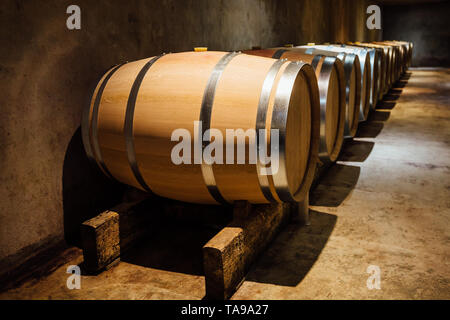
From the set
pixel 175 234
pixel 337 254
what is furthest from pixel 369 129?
pixel 175 234

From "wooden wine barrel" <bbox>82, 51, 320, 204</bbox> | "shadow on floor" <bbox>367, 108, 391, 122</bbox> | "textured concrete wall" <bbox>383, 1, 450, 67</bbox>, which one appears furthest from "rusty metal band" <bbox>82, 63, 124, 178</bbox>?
"textured concrete wall" <bbox>383, 1, 450, 67</bbox>

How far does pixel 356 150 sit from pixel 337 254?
8.37 ft

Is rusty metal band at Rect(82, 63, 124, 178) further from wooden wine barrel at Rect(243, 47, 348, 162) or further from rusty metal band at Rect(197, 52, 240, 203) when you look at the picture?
wooden wine barrel at Rect(243, 47, 348, 162)

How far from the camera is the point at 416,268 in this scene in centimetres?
211

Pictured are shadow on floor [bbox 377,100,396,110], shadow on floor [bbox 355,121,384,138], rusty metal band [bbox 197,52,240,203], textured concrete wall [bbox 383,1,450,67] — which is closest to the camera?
rusty metal band [bbox 197,52,240,203]

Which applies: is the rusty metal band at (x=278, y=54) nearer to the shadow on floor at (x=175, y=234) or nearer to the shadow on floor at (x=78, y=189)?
the shadow on floor at (x=175, y=234)

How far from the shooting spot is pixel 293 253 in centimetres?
232

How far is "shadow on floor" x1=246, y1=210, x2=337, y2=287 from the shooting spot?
208 cm

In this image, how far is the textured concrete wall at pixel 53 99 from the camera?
2.12m

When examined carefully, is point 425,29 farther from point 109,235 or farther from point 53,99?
point 109,235

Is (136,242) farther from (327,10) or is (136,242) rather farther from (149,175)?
(327,10)

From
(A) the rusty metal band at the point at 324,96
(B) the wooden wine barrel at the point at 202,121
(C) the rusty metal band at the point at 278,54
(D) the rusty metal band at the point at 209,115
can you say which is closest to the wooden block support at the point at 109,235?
(B) the wooden wine barrel at the point at 202,121

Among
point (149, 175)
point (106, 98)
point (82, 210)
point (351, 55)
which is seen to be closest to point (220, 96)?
point (149, 175)

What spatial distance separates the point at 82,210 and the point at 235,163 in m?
1.32
